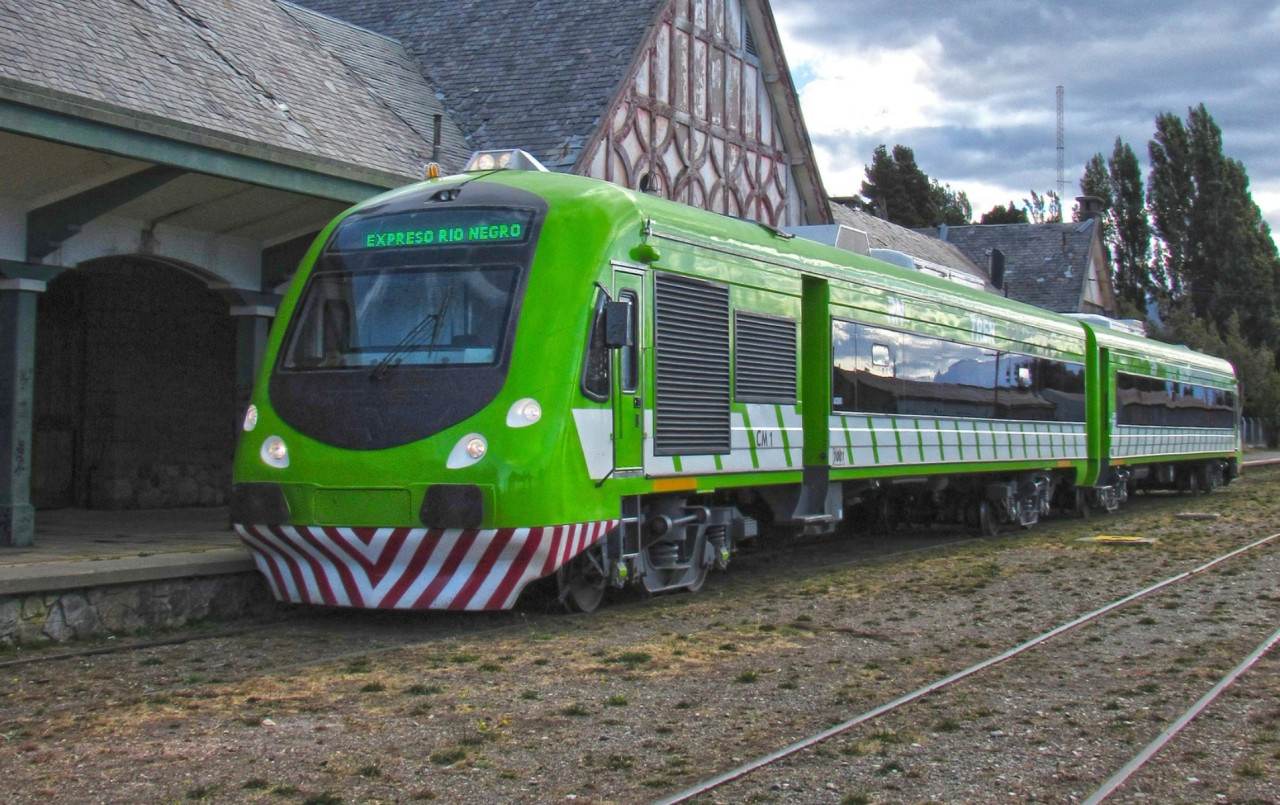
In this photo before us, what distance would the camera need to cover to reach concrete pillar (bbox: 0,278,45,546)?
38.0 ft

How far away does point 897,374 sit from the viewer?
49.2 feet

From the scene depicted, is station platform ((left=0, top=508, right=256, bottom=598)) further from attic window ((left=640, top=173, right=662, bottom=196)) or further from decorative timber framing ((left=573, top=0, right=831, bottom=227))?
attic window ((left=640, top=173, right=662, bottom=196))

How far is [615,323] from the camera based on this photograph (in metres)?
10.0

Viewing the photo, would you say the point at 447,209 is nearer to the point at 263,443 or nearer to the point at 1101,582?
the point at 263,443

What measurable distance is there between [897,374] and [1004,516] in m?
4.93

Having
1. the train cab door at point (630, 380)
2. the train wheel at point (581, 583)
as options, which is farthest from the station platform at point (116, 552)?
the train cab door at point (630, 380)

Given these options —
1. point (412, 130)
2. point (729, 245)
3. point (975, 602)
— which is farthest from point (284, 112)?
point (975, 602)

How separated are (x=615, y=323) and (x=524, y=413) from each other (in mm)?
1038

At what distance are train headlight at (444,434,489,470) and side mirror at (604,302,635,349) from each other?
1.21 m

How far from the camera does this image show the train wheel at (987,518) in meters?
18.8

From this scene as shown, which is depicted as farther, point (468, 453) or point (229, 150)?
point (229, 150)

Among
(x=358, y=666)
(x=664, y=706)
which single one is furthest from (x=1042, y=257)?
(x=664, y=706)

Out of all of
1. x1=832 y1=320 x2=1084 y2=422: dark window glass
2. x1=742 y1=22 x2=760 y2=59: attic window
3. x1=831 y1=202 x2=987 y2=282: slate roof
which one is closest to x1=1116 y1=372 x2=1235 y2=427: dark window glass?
x1=832 y1=320 x2=1084 y2=422: dark window glass

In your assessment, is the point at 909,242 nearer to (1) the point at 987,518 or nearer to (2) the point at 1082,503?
(2) the point at 1082,503
